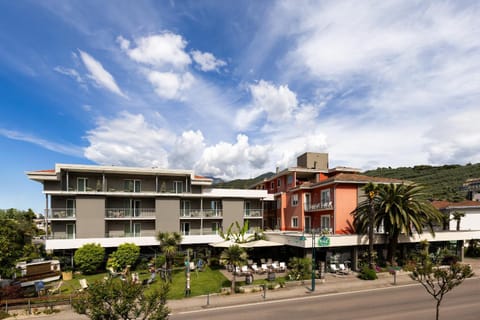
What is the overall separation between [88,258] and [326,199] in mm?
26737

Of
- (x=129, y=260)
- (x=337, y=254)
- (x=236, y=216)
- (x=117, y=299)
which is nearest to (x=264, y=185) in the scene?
(x=236, y=216)

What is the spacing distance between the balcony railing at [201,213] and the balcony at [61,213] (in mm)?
12188

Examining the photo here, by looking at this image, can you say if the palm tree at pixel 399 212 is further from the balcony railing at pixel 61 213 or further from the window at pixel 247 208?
the balcony railing at pixel 61 213

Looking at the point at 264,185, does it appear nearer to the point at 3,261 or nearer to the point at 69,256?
the point at 69,256

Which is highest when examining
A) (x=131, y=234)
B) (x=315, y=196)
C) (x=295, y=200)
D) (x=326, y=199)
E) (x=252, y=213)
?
(x=315, y=196)

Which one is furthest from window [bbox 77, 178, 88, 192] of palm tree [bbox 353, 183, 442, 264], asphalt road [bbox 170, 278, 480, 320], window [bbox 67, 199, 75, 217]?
palm tree [bbox 353, 183, 442, 264]

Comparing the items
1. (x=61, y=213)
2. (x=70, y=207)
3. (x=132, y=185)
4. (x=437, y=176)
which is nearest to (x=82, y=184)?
(x=70, y=207)

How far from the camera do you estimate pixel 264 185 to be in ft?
171

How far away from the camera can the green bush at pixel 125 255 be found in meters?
29.7

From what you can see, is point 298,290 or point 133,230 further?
point 133,230

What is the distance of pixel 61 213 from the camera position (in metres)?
31.7

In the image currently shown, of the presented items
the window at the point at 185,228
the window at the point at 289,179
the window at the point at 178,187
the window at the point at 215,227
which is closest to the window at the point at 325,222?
the window at the point at 289,179

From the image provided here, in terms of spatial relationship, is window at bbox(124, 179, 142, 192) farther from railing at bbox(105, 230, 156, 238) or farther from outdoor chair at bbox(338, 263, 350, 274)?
outdoor chair at bbox(338, 263, 350, 274)

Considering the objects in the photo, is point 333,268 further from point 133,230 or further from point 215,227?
point 133,230
